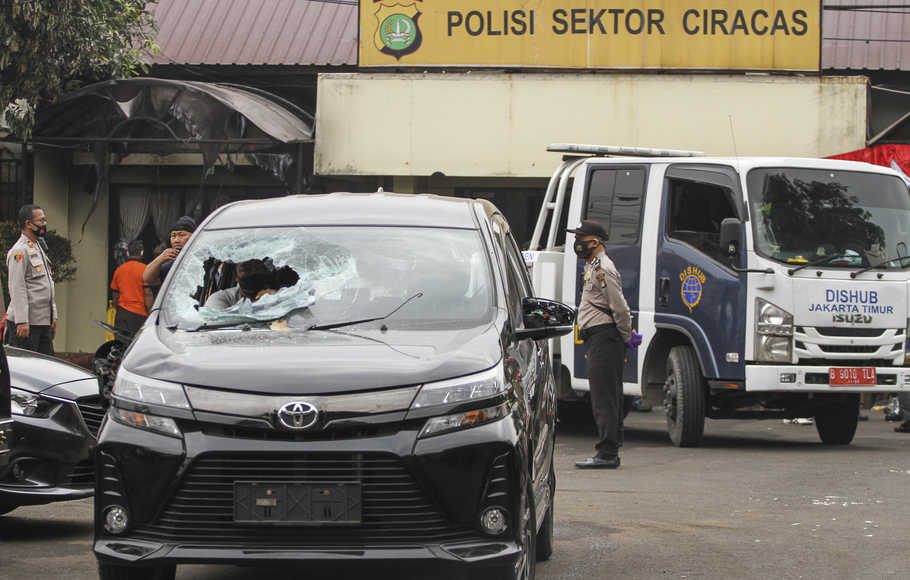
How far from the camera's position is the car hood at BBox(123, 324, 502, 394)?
5.11 meters

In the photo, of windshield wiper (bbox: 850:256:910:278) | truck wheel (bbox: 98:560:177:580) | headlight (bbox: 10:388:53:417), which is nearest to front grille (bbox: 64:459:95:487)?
headlight (bbox: 10:388:53:417)

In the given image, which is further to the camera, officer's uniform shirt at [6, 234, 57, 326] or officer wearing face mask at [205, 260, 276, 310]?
officer's uniform shirt at [6, 234, 57, 326]

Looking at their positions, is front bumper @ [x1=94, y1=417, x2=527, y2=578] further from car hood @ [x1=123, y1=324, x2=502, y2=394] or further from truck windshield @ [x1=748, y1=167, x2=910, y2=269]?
truck windshield @ [x1=748, y1=167, x2=910, y2=269]

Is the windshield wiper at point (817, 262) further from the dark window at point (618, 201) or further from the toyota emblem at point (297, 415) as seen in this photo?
the toyota emblem at point (297, 415)

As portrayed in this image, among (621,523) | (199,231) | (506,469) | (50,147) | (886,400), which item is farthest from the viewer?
(50,147)

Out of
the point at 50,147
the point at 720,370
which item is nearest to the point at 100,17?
the point at 50,147

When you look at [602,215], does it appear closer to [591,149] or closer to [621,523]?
[591,149]

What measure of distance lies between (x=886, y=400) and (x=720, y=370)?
5336 mm

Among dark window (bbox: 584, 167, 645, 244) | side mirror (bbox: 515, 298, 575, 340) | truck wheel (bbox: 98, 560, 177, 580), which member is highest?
dark window (bbox: 584, 167, 645, 244)

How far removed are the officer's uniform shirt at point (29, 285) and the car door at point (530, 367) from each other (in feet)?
22.1

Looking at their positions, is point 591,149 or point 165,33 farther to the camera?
point 165,33

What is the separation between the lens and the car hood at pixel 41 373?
25.1ft

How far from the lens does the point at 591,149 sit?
14500mm

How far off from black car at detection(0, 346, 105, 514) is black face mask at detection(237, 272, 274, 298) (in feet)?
5.87
